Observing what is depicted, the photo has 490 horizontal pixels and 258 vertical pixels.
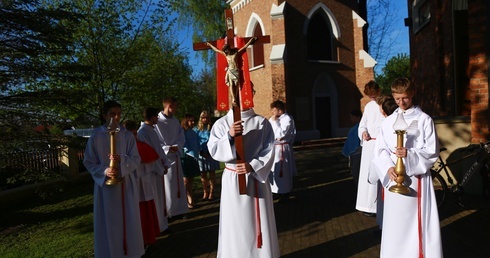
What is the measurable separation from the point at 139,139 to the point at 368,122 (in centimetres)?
378

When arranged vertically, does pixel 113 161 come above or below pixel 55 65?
below

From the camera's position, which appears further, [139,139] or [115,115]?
[139,139]

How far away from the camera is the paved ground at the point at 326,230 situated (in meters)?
5.01

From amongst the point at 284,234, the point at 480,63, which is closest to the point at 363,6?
the point at 480,63

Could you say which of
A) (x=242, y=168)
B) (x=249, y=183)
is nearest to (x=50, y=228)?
(x=249, y=183)

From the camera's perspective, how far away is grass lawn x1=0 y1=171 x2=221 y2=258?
5.90m

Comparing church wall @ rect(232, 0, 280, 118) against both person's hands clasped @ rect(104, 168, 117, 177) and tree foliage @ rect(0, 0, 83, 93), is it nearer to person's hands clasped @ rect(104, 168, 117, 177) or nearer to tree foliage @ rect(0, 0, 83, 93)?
tree foliage @ rect(0, 0, 83, 93)

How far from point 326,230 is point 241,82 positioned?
311 centimetres

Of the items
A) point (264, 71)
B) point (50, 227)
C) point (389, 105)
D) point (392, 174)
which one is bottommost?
point (50, 227)

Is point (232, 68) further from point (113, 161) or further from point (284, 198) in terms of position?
point (284, 198)

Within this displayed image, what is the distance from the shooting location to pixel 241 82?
4047mm

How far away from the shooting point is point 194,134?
26.7 feet

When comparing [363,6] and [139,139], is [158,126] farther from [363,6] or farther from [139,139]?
[363,6]

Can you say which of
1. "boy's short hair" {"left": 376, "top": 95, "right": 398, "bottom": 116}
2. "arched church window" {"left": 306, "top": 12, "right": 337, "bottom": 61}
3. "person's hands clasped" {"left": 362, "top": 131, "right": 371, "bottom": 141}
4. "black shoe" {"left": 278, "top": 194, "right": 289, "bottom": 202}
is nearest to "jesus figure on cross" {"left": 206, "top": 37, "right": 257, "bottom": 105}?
"boy's short hair" {"left": 376, "top": 95, "right": 398, "bottom": 116}
